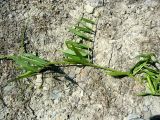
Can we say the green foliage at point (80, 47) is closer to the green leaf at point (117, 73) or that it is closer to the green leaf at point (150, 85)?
the green leaf at point (117, 73)

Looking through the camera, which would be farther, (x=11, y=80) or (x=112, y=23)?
(x=112, y=23)

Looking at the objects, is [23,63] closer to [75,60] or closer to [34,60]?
[34,60]

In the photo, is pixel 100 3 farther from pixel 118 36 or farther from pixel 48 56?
pixel 48 56

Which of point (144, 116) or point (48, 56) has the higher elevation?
point (48, 56)

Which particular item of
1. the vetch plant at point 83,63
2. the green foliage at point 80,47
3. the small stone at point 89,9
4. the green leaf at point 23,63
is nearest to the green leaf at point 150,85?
the vetch plant at point 83,63

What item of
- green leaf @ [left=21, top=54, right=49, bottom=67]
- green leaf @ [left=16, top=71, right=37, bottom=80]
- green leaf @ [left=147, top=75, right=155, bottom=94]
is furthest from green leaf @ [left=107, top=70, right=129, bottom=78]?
green leaf @ [left=16, top=71, right=37, bottom=80]

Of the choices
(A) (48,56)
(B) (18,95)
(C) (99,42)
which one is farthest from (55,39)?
(B) (18,95)

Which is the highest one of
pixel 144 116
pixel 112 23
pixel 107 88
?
pixel 112 23
